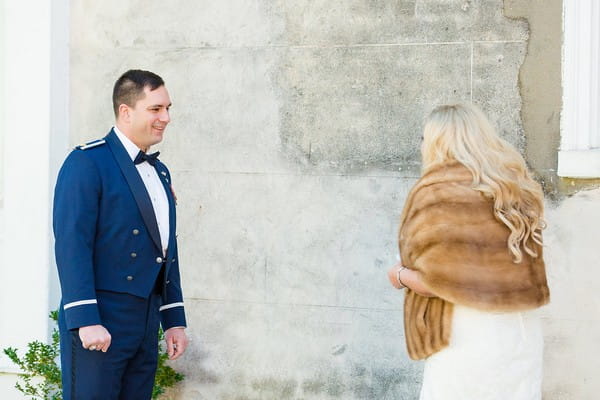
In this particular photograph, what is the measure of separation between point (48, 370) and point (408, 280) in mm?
2622

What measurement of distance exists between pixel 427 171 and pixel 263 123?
6.57 ft

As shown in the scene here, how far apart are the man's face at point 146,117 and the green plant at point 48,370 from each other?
1.72 m

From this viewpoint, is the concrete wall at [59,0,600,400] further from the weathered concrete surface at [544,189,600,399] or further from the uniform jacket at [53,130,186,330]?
the uniform jacket at [53,130,186,330]

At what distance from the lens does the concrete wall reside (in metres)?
5.05

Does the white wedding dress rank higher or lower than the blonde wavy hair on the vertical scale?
lower

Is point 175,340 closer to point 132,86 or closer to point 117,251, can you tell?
point 117,251

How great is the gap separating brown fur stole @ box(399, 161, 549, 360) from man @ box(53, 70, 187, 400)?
117 centimetres

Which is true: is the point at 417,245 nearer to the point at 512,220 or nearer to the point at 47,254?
the point at 512,220

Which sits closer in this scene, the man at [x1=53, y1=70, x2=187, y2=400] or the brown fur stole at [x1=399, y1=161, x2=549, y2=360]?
the brown fur stole at [x1=399, y1=161, x2=549, y2=360]

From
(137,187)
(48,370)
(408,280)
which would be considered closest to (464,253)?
(408,280)

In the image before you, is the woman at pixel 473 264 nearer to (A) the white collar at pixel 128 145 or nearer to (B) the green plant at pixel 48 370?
(A) the white collar at pixel 128 145

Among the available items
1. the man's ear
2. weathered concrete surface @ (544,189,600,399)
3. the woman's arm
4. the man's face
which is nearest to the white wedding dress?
the woman's arm

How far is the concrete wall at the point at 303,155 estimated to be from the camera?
505cm

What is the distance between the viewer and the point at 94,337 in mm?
3551
